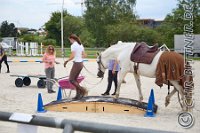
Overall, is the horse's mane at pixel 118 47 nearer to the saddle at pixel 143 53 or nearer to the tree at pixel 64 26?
the saddle at pixel 143 53

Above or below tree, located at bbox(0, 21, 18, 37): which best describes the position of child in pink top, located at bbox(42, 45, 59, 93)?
below

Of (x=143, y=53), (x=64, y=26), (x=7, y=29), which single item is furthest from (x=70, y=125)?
(x=7, y=29)

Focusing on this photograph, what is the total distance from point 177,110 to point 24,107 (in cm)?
386

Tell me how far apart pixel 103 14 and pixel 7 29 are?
32230 millimetres

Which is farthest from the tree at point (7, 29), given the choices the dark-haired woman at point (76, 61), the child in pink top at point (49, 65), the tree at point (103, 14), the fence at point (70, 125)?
the fence at point (70, 125)

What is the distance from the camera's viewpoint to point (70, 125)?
315 cm

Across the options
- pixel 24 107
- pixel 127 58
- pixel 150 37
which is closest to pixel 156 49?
pixel 127 58

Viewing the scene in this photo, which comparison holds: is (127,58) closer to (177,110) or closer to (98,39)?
(177,110)

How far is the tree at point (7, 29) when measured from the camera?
9150 centimetres

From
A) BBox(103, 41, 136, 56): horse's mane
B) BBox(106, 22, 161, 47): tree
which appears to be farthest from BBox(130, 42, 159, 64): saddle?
BBox(106, 22, 161, 47): tree

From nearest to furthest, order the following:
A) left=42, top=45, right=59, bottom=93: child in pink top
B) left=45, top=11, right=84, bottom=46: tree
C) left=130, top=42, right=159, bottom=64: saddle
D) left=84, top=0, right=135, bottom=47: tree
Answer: left=130, top=42, right=159, bottom=64: saddle → left=42, top=45, right=59, bottom=93: child in pink top → left=84, top=0, right=135, bottom=47: tree → left=45, top=11, right=84, bottom=46: tree

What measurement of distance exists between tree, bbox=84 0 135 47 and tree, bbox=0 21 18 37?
2808 centimetres

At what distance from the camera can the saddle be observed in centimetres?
909

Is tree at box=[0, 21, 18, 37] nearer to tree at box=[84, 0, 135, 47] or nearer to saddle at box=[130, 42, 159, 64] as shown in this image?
tree at box=[84, 0, 135, 47]
